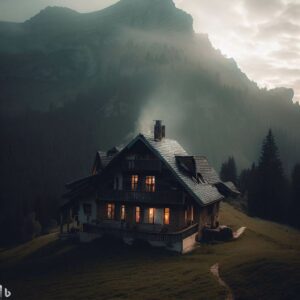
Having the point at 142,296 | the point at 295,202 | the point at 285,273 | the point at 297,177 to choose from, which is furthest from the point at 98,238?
the point at 297,177

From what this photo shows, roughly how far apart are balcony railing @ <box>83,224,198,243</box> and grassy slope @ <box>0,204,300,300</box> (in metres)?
1.31

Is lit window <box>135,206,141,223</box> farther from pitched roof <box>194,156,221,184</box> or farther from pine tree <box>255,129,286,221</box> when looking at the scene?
pine tree <box>255,129,286,221</box>

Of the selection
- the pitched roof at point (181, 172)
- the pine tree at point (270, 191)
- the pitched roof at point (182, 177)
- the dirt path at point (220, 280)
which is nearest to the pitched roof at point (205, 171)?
the pitched roof at point (181, 172)

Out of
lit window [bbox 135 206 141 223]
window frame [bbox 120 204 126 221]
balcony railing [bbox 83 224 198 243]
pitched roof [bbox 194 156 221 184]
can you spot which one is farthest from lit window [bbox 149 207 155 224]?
pitched roof [bbox 194 156 221 184]

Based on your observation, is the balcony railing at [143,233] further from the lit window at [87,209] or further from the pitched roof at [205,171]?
the pitched roof at [205,171]

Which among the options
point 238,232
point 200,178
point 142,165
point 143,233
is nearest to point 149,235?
point 143,233

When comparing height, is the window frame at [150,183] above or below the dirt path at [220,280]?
above

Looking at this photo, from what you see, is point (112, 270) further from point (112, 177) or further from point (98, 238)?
point (112, 177)

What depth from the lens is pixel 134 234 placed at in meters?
41.9

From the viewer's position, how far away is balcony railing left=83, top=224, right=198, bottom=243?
3938 centimetres

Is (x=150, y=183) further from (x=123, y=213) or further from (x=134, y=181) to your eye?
(x=123, y=213)

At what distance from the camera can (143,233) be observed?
136 ft

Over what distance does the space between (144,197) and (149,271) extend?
37.7ft

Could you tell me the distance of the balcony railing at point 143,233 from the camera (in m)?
39.4
